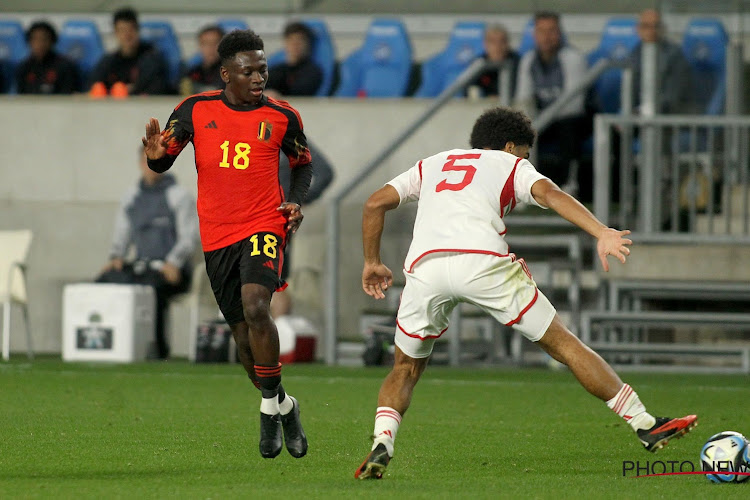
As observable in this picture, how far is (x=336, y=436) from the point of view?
772 cm

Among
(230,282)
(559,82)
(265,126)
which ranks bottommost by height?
(230,282)

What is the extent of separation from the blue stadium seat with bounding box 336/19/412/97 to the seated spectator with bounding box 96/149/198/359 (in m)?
2.98

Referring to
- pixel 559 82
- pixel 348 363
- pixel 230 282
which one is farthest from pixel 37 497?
pixel 559 82

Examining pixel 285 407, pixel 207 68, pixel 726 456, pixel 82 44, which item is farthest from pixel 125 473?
pixel 82 44

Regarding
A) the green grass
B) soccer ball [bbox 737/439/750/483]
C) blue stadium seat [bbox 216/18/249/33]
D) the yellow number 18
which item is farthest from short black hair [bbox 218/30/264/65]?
blue stadium seat [bbox 216/18/249/33]

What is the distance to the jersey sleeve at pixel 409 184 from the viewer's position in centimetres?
621

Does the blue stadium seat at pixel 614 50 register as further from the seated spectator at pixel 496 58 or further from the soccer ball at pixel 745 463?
the soccer ball at pixel 745 463

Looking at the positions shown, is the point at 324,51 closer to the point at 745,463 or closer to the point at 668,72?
the point at 668,72

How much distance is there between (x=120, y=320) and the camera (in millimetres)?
13852

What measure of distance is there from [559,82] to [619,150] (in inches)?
39.3

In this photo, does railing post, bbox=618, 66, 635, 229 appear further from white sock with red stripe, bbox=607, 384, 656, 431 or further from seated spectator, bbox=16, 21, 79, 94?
white sock with red stripe, bbox=607, 384, 656, 431

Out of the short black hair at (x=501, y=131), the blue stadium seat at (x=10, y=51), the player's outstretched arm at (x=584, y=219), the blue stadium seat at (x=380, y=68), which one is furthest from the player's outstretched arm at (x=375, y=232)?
the blue stadium seat at (x=10, y=51)

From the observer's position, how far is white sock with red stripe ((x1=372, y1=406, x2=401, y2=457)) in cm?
596

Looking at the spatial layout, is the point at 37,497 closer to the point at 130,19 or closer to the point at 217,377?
the point at 217,377
